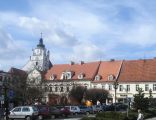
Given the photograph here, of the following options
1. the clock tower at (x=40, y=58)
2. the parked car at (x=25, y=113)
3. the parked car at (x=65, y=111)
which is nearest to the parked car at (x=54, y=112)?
the parked car at (x=65, y=111)

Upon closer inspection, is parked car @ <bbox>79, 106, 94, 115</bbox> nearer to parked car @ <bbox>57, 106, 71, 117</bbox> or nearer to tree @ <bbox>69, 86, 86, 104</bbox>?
parked car @ <bbox>57, 106, 71, 117</bbox>

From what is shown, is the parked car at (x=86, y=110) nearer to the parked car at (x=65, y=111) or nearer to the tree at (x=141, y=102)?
the parked car at (x=65, y=111)

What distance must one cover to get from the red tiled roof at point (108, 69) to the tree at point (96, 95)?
8.45m

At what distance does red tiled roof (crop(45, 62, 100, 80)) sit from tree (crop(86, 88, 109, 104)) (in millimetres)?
11049

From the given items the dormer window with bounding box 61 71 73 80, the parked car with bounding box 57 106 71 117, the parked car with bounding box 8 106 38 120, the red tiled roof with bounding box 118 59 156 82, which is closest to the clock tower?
the dormer window with bounding box 61 71 73 80

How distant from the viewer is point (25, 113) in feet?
133

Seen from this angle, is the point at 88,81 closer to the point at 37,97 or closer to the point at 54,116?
the point at 37,97

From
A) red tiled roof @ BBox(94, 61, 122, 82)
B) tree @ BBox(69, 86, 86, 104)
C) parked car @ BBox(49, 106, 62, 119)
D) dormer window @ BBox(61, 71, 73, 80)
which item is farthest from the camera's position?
dormer window @ BBox(61, 71, 73, 80)

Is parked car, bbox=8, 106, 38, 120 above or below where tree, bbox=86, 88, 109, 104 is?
below

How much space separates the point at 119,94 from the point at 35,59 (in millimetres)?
46588

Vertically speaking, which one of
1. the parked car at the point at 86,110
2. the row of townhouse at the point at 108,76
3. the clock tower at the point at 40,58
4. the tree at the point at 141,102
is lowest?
the parked car at the point at 86,110

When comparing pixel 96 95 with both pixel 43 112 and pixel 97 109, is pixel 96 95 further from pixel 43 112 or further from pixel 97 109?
pixel 43 112

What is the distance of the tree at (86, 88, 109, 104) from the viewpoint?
281 feet

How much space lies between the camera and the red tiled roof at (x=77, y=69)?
100 metres
